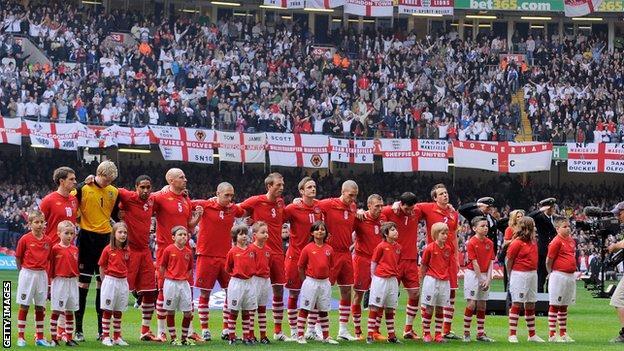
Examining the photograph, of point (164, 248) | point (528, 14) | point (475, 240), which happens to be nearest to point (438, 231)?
point (475, 240)

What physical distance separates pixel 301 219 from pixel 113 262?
9.54 feet

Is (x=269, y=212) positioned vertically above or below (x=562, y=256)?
above

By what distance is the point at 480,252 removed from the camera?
2033 centimetres

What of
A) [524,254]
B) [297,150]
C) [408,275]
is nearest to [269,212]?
[408,275]

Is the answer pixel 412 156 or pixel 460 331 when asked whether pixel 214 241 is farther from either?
pixel 412 156

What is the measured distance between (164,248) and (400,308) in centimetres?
931

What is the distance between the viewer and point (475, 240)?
2038cm

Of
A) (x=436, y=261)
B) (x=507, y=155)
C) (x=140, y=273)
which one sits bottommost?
(x=140, y=273)

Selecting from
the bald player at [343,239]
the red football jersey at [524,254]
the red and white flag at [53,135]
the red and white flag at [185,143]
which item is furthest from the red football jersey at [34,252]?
the red and white flag at [185,143]

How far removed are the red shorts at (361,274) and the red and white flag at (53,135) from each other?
24.2 metres

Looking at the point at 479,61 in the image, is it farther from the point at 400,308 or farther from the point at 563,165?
the point at 400,308

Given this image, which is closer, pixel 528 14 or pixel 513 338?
pixel 513 338

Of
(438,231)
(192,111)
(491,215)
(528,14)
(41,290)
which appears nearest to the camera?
(41,290)

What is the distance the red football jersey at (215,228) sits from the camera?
19438 mm
